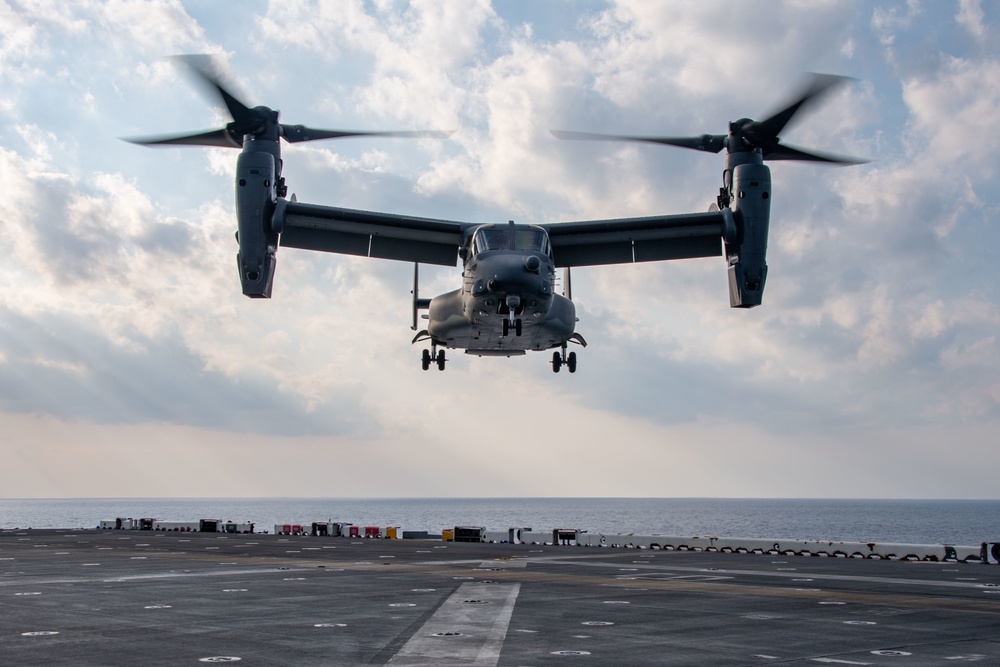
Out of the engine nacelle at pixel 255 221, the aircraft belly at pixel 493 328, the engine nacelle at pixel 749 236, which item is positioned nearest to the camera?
the engine nacelle at pixel 255 221

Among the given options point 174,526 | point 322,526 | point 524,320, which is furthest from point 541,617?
point 174,526

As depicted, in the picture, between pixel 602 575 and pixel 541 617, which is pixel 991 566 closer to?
pixel 602 575

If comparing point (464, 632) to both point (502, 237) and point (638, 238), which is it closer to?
point (502, 237)

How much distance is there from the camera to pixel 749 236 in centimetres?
2556

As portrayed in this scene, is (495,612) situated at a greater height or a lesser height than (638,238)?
lesser

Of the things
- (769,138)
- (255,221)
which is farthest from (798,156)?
(255,221)

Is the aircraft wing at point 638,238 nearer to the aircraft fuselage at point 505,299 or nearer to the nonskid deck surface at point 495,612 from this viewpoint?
the aircraft fuselage at point 505,299

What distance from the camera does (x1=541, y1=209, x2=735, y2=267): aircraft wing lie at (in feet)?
88.7

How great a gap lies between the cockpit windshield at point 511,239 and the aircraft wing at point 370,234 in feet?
9.20

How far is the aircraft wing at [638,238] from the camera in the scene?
27047 mm

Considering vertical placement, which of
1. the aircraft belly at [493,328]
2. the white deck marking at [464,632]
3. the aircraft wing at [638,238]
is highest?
the aircraft wing at [638,238]

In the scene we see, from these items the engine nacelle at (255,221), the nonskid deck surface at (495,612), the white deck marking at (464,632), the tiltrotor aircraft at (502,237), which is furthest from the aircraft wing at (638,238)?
the white deck marking at (464,632)

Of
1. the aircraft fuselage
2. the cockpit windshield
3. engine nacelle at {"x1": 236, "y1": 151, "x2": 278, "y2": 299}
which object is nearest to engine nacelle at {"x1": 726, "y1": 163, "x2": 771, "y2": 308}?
the aircraft fuselage

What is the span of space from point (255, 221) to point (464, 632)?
1514 centimetres
